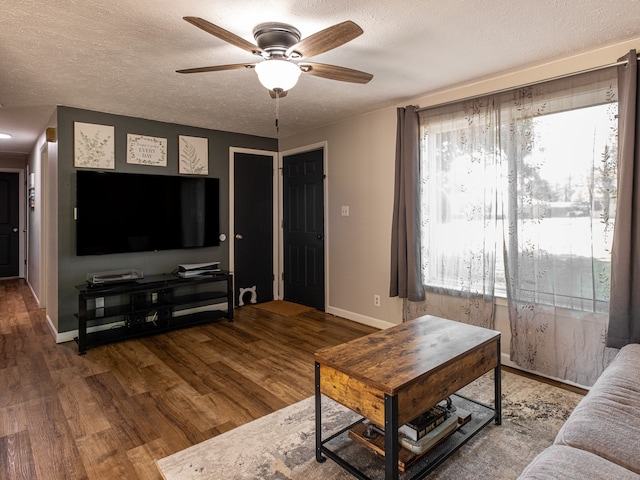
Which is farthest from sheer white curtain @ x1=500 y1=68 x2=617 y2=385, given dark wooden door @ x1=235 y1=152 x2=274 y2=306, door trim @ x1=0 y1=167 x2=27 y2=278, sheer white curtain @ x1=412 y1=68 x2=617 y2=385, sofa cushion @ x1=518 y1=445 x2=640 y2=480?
door trim @ x1=0 y1=167 x2=27 y2=278

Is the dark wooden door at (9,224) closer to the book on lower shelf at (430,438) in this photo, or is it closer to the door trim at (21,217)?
the door trim at (21,217)

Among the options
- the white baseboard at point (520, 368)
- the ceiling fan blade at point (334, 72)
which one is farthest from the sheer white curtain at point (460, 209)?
the ceiling fan blade at point (334, 72)

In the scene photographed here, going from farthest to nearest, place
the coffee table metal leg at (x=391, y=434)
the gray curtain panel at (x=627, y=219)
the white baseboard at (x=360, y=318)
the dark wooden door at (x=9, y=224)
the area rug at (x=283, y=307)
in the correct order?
the dark wooden door at (x=9, y=224), the area rug at (x=283, y=307), the white baseboard at (x=360, y=318), the gray curtain panel at (x=627, y=219), the coffee table metal leg at (x=391, y=434)

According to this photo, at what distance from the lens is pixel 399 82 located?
10.2ft

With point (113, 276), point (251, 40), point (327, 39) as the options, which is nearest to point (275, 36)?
point (251, 40)

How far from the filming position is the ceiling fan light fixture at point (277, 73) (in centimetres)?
202

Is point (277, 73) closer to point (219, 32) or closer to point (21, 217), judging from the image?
point (219, 32)

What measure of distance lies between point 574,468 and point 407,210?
8.28 feet

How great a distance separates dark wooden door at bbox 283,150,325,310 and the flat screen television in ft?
3.31

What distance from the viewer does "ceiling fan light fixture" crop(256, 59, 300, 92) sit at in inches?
79.7

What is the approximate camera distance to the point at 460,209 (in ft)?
10.6

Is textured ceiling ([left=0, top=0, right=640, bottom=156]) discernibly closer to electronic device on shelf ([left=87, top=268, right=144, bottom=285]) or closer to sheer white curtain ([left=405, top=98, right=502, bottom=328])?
sheer white curtain ([left=405, top=98, right=502, bottom=328])

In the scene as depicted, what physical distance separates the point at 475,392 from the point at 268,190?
3.57 metres

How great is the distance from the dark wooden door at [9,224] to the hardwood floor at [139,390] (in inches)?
161
